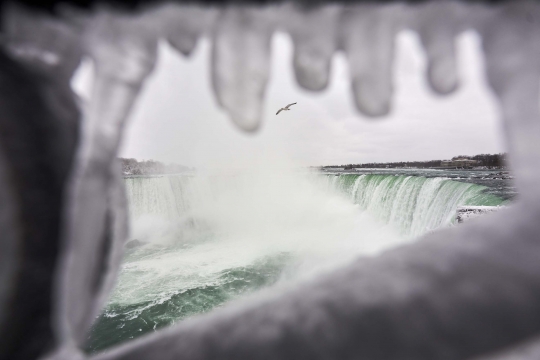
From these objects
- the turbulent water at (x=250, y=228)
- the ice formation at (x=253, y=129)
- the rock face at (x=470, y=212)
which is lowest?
the turbulent water at (x=250, y=228)

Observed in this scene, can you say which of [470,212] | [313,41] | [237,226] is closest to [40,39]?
[313,41]

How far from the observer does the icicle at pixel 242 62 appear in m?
0.78

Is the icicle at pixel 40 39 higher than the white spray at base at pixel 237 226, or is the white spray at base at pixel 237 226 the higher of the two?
the icicle at pixel 40 39

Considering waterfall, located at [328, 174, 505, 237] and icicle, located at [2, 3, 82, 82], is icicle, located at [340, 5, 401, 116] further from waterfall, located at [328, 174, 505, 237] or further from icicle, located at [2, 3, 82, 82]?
waterfall, located at [328, 174, 505, 237]

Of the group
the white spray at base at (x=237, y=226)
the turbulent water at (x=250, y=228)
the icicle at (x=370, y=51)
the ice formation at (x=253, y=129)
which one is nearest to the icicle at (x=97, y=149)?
the ice formation at (x=253, y=129)

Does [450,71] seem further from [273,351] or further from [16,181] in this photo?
[16,181]

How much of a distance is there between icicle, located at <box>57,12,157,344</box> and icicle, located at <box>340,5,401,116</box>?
553 mm

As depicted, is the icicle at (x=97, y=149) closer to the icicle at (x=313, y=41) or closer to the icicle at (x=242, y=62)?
the icicle at (x=242, y=62)

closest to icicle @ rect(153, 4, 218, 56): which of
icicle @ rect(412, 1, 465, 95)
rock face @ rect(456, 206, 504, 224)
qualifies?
icicle @ rect(412, 1, 465, 95)

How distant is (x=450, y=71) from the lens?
81cm

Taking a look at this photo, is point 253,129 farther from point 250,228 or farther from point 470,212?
point 250,228

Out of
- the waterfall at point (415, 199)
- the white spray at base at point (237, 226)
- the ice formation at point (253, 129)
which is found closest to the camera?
the ice formation at point (253, 129)

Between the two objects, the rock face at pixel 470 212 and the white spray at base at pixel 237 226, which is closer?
the rock face at pixel 470 212

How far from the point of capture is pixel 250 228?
64.7ft
